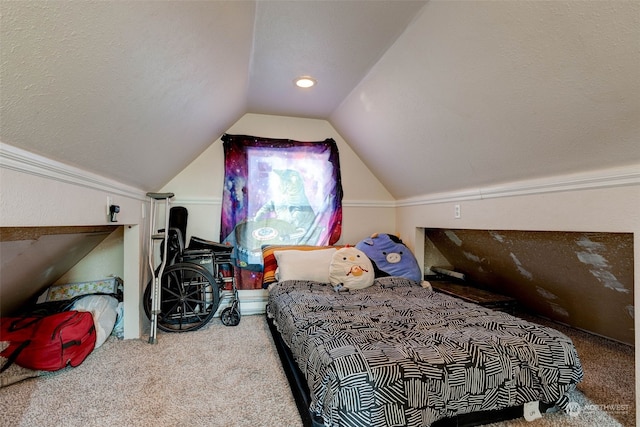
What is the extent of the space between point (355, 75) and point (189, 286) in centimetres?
232

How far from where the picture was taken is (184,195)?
11.0 ft

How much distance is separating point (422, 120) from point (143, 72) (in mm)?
1796

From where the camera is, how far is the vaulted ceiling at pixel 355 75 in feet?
3.59

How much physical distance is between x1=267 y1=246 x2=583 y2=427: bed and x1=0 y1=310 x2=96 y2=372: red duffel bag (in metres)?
1.46

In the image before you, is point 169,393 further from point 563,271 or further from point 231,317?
point 563,271

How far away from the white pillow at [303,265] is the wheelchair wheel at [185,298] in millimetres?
621

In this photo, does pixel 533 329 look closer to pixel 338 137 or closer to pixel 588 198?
pixel 588 198

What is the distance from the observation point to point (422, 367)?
4.58 feet

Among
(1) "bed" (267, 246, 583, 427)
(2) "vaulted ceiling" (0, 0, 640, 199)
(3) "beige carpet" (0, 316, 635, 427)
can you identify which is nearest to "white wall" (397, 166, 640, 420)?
(2) "vaulted ceiling" (0, 0, 640, 199)

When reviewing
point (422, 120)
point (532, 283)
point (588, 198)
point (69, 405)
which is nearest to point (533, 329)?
point (588, 198)

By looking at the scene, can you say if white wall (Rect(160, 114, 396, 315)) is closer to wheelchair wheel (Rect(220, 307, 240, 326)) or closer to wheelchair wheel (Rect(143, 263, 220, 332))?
wheelchair wheel (Rect(220, 307, 240, 326))

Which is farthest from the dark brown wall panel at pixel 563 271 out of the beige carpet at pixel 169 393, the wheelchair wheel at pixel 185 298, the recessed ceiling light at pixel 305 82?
the wheelchair wheel at pixel 185 298

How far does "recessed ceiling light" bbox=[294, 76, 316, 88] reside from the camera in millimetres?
2652

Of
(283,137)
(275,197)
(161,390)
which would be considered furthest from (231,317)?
(283,137)
